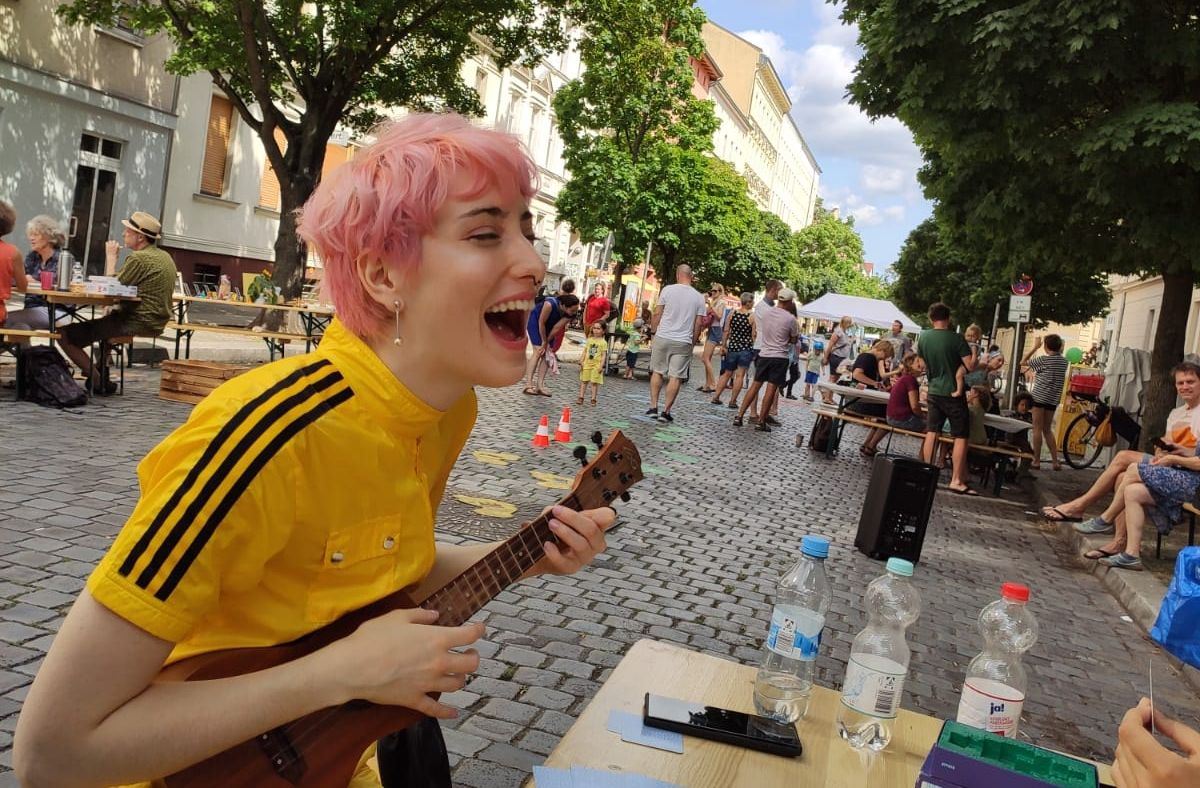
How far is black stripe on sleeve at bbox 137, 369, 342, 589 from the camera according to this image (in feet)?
4.58

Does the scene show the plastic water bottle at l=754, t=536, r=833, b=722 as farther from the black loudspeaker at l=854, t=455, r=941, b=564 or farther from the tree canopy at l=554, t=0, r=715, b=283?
the tree canopy at l=554, t=0, r=715, b=283

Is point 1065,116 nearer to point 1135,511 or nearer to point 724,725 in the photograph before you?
point 1135,511

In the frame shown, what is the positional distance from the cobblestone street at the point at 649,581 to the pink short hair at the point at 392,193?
7.43 ft

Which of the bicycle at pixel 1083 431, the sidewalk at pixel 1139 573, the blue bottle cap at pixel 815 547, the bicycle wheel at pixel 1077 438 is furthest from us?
the bicycle wheel at pixel 1077 438

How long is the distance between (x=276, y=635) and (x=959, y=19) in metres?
11.1

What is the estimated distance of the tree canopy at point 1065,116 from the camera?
33.6 ft

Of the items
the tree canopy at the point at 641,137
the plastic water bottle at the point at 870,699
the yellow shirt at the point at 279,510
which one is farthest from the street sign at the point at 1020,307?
the tree canopy at the point at 641,137

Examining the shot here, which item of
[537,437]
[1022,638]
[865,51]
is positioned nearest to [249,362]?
[537,437]

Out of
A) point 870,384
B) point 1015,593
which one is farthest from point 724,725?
point 870,384

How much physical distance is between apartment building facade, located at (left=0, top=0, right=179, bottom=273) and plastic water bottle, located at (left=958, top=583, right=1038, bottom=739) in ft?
68.3

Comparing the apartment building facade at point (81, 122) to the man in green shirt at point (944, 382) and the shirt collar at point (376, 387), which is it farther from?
the shirt collar at point (376, 387)

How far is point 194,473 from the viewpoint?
145cm

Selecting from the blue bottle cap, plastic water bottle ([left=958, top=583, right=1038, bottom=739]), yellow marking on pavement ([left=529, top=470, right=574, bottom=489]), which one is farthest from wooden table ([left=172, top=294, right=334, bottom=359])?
plastic water bottle ([left=958, top=583, right=1038, bottom=739])

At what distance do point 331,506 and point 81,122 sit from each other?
882 inches
